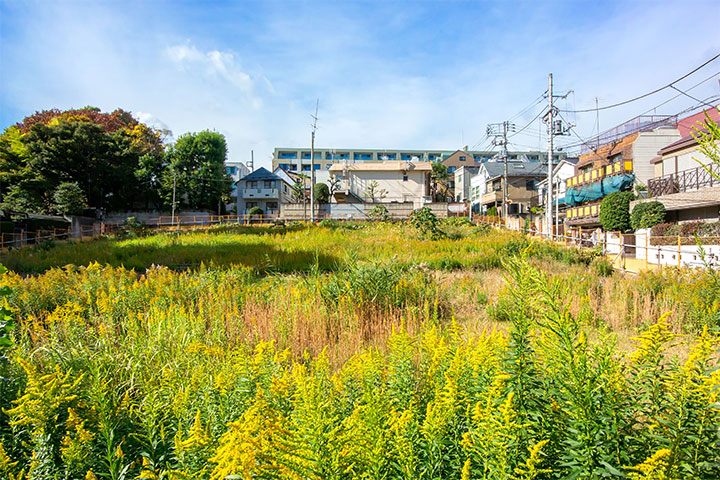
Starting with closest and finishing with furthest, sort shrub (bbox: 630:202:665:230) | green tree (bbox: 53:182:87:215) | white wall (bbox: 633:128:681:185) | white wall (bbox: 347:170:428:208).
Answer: shrub (bbox: 630:202:665:230) < white wall (bbox: 633:128:681:185) < green tree (bbox: 53:182:87:215) < white wall (bbox: 347:170:428:208)

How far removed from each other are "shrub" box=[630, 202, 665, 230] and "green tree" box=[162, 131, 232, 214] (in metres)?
40.5

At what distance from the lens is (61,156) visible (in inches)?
1367

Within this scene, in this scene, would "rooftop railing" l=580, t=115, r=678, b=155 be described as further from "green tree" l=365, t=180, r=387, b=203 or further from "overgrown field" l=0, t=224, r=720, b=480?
"overgrown field" l=0, t=224, r=720, b=480

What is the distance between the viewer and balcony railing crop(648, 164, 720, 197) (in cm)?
2084

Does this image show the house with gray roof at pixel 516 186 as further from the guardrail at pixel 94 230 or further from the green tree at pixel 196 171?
the green tree at pixel 196 171

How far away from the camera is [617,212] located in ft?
81.4

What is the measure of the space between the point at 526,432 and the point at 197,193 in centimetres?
4625

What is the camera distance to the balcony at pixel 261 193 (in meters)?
52.4

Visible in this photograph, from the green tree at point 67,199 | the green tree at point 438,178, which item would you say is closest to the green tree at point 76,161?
the green tree at point 67,199

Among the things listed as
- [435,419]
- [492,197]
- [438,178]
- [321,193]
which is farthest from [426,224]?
[438,178]

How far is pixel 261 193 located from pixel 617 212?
138ft

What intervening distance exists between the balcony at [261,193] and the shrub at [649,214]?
137ft

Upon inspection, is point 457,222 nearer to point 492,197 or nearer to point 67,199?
point 492,197

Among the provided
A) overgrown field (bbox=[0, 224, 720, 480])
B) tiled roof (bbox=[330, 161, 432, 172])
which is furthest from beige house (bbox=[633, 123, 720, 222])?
tiled roof (bbox=[330, 161, 432, 172])
